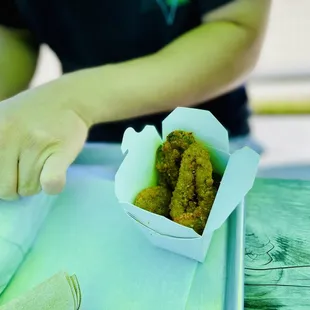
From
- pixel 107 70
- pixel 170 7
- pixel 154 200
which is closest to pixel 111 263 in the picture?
pixel 154 200

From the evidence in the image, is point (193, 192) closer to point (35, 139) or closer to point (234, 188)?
point (234, 188)

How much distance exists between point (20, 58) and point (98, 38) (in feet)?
0.48

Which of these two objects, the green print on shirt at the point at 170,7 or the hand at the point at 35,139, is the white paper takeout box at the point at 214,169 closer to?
the hand at the point at 35,139

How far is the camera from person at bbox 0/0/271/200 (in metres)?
0.55

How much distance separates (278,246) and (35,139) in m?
0.28

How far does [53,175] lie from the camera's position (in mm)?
501

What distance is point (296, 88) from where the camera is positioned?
1.67 metres

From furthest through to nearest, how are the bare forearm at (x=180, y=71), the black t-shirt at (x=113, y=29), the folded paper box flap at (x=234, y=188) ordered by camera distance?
1. the black t-shirt at (x=113, y=29)
2. the bare forearm at (x=180, y=71)
3. the folded paper box flap at (x=234, y=188)

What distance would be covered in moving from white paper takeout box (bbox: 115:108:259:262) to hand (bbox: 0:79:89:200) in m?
0.07

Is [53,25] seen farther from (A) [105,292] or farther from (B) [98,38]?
(A) [105,292]

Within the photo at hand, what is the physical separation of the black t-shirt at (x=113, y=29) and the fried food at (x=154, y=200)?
10.9 inches

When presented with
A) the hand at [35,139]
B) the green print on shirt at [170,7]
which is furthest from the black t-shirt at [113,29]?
the hand at [35,139]

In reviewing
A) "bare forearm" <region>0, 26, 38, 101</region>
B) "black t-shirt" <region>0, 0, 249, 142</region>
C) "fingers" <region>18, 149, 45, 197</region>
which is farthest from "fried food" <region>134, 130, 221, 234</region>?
"bare forearm" <region>0, 26, 38, 101</region>

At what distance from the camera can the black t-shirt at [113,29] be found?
718 mm
